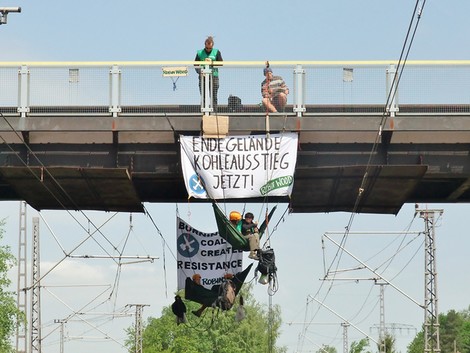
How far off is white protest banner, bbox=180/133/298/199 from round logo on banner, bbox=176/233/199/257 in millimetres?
1835

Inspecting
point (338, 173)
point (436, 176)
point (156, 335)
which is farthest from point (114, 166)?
point (156, 335)

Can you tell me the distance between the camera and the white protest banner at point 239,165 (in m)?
29.4

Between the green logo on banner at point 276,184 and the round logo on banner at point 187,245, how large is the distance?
256 cm

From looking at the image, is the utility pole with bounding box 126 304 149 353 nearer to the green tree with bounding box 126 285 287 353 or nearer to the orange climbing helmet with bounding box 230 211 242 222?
the green tree with bounding box 126 285 287 353

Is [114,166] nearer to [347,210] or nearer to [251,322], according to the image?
[347,210]

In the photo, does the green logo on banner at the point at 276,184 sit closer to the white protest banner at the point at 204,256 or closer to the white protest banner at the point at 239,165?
the white protest banner at the point at 239,165

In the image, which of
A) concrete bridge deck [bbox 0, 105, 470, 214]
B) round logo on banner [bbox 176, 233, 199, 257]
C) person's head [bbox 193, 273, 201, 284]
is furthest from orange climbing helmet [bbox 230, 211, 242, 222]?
person's head [bbox 193, 273, 201, 284]

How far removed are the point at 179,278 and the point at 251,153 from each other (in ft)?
12.3

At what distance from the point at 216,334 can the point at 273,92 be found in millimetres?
98525

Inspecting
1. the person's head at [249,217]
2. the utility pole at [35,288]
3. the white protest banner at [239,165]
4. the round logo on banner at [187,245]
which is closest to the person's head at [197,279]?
the round logo on banner at [187,245]

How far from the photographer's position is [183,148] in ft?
96.5

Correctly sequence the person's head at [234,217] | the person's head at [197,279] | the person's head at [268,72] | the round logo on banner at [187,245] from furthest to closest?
1. the round logo on banner at [187,245]
2. the person's head at [197,279]
3. the person's head at [268,72]
4. the person's head at [234,217]
